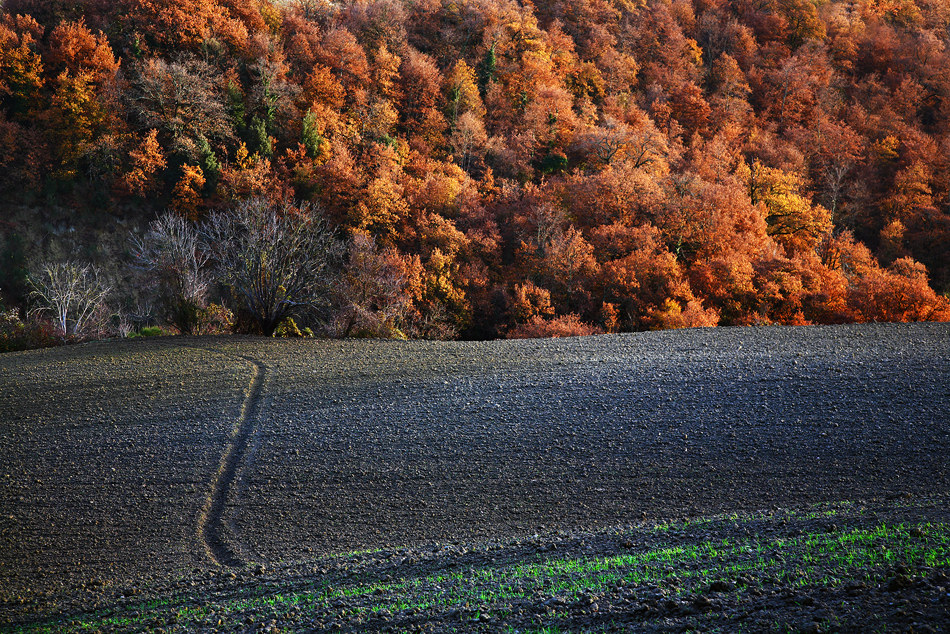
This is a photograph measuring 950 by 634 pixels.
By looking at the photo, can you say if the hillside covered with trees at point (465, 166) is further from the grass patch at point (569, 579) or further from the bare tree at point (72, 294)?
the grass patch at point (569, 579)

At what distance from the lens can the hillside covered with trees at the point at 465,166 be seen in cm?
3325

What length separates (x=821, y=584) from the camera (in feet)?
16.3

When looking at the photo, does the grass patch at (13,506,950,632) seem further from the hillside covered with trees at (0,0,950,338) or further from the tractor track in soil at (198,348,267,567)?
the hillside covered with trees at (0,0,950,338)

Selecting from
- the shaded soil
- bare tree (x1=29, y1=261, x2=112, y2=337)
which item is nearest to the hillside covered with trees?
bare tree (x1=29, y1=261, x2=112, y2=337)

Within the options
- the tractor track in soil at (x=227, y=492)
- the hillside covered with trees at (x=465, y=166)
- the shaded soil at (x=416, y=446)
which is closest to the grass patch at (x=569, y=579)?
the shaded soil at (x=416, y=446)

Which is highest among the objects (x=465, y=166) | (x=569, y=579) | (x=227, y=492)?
(x=465, y=166)

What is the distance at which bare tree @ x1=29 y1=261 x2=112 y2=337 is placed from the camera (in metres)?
30.3

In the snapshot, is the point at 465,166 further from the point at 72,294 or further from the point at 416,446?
the point at 416,446

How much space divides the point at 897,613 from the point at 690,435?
5.78m

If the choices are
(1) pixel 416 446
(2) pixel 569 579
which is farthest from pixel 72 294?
(2) pixel 569 579

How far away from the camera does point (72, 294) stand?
1203 inches

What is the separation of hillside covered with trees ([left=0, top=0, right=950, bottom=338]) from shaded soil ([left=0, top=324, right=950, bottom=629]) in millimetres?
6523

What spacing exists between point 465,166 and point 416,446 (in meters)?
38.8

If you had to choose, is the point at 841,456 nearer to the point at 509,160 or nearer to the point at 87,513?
the point at 87,513
